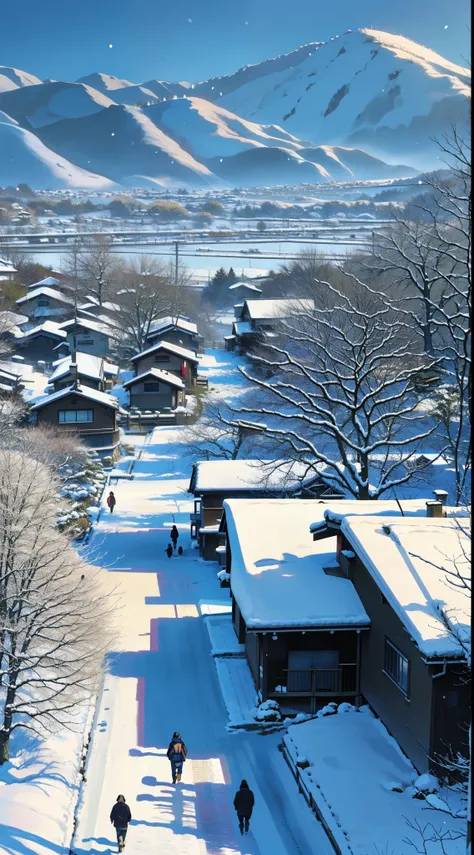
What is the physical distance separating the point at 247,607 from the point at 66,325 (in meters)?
52.8

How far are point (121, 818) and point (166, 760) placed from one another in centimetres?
292

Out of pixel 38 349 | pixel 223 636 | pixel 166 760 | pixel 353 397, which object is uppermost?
pixel 38 349

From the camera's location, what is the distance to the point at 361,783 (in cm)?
1347

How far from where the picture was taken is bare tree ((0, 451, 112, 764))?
1570cm

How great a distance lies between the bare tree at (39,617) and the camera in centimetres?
1570

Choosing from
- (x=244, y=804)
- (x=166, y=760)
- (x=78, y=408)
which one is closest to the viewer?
(x=244, y=804)

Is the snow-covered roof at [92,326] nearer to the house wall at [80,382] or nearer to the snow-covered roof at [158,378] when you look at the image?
the snow-covered roof at [158,378]

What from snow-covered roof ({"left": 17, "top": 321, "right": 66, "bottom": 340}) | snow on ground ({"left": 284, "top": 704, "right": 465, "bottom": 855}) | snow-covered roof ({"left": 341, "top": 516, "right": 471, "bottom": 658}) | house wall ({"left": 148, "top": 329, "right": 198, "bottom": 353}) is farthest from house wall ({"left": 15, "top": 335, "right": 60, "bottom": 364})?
snow on ground ({"left": 284, "top": 704, "right": 465, "bottom": 855})

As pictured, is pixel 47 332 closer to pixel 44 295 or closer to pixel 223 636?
pixel 44 295

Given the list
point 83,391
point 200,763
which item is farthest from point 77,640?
point 83,391

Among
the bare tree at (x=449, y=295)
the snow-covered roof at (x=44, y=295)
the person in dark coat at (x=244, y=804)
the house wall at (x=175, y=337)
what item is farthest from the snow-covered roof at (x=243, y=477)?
the snow-covered roof at (x=44, y=295)

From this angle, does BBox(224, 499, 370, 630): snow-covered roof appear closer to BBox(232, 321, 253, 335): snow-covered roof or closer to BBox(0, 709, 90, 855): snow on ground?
BBox(0, 709, 90, 855): snow on ground

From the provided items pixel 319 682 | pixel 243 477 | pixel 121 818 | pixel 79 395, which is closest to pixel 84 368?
pixel 79 395

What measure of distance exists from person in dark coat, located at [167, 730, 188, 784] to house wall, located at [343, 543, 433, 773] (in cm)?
364
